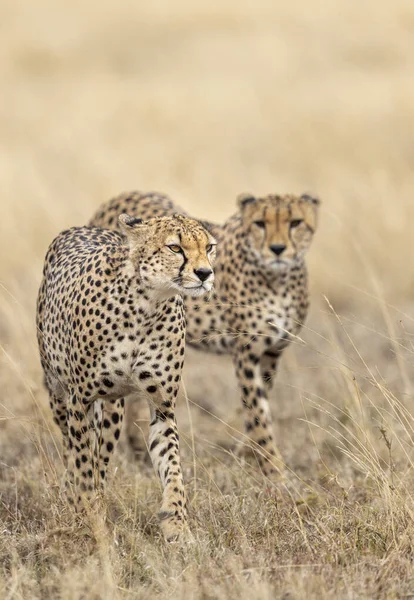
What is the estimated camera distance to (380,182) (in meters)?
9.30

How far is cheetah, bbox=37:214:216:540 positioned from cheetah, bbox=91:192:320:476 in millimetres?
982

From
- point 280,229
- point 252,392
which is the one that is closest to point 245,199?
point 280,229

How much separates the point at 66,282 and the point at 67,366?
31cm

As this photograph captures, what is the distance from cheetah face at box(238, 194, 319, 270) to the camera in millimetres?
4980

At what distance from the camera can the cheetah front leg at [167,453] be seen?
12.2 feet

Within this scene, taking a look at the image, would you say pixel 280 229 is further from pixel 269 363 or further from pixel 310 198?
pixel 269 363

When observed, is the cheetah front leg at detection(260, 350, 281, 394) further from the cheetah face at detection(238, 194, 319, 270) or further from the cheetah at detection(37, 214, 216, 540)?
the cheetah at detection(37, 214, 216, 540)

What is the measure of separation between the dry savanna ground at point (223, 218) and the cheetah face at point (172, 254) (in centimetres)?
44

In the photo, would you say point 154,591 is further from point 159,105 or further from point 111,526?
point 159,105

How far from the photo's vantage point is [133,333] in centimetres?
377

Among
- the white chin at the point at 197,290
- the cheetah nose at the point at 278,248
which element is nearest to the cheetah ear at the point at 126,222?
the white chin at the point at 197,290

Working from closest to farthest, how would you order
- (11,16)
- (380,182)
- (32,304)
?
(32,304) → (380,182) → (11,16)

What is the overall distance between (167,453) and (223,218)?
5150mm

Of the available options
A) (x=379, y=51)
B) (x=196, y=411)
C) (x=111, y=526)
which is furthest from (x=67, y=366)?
(x=379, y=51)
